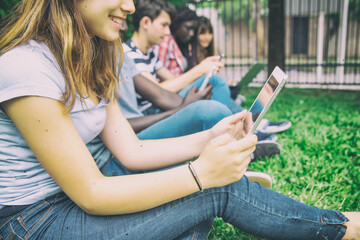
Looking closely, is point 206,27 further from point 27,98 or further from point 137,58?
point 27,98

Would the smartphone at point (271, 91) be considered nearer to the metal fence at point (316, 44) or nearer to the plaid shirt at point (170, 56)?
the plaid shirt at point (170, 56)

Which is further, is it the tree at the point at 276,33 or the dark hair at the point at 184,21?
the tree at the point at 276,33

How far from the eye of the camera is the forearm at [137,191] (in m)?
0.98

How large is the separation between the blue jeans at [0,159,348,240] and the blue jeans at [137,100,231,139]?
0.61 m

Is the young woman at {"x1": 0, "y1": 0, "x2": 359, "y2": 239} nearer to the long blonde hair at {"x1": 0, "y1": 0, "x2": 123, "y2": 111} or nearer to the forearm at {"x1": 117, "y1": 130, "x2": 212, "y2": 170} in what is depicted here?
the long blonde hair at {"x1": 0, "y1": 0, "x2": 123, "y2": 111}

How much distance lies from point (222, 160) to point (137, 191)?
0.31 metres

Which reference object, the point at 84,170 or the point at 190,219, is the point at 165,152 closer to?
the point at 190,219

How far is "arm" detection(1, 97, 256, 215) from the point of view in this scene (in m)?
0.92

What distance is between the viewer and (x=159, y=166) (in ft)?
4.70

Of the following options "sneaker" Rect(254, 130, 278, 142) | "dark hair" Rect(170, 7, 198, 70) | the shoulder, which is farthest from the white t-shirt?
"dark hair" Rect(170, 7, 198, 70)

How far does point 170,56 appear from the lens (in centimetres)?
361

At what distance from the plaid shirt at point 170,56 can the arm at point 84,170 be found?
2649 mm

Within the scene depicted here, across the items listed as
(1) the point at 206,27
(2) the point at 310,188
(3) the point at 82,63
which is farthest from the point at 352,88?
(3) the point at 82,63

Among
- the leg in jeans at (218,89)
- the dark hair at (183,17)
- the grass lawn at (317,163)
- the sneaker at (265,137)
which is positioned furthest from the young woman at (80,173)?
the dark hair at (183,17)
